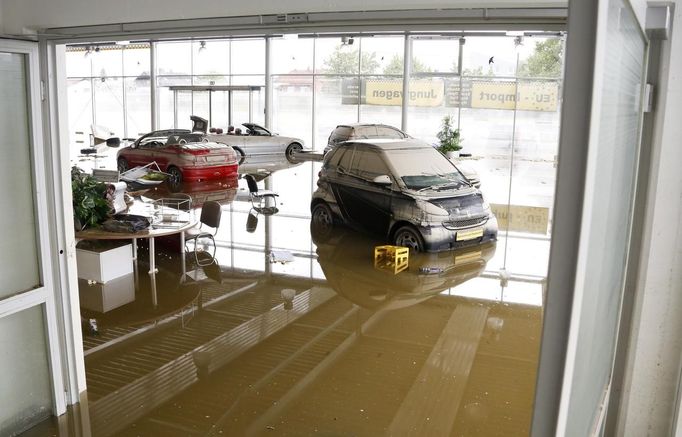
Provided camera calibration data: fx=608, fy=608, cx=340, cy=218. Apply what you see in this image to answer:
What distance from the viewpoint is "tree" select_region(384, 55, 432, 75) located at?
801 inches

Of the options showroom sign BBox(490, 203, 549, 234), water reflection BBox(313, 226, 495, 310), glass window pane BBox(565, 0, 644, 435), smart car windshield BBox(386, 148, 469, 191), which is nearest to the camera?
glass window pane BBox(565, 0, 644, 435)

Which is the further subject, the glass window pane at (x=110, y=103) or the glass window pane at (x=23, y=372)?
the glass window pane at (x=110, y=103)

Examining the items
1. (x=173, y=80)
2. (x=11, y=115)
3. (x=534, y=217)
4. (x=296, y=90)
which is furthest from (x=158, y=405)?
(x=173, y=80)

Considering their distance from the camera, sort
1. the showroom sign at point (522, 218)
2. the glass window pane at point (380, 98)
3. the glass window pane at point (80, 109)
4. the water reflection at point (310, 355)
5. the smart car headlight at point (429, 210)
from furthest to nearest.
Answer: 1. the glass window pane at point (80, 109)
2. the glass window pane at point (380, 98)
3. the showroom sign at point (522, 218)
4. the smart car headlight at point (429, 210)
5. the water reflection at point (310, 355)

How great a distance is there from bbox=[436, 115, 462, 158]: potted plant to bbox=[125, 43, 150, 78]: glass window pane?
1191 centimetres

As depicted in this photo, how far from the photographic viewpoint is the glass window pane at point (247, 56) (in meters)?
21.3

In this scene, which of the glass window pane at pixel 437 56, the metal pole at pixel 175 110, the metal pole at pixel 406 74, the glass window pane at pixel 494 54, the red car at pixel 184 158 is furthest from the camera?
the metal pole at pixel 175 110

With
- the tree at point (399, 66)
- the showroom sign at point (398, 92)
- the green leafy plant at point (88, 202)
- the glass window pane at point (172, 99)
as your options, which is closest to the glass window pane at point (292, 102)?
the showroom sign at point (398, 92)

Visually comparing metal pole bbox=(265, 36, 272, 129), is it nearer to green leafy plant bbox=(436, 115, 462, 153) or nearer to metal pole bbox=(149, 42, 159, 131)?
metal pole bbox=(149, 42, 159, 131)

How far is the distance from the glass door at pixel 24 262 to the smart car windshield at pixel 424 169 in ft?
17.2

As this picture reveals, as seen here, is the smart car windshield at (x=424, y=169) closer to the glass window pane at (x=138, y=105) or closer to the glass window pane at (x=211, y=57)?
the glass window pane at (x=211, y=57)

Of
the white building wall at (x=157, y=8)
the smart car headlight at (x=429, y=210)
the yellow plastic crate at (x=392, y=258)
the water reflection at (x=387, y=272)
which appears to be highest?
the white building wall at (x=157, y=8)

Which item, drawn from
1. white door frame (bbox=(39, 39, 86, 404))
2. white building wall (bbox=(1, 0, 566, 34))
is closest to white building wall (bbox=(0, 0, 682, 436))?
white building wall (bbox=(1, 0, 566, 34))

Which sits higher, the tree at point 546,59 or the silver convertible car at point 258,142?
the tree at point 546,59
